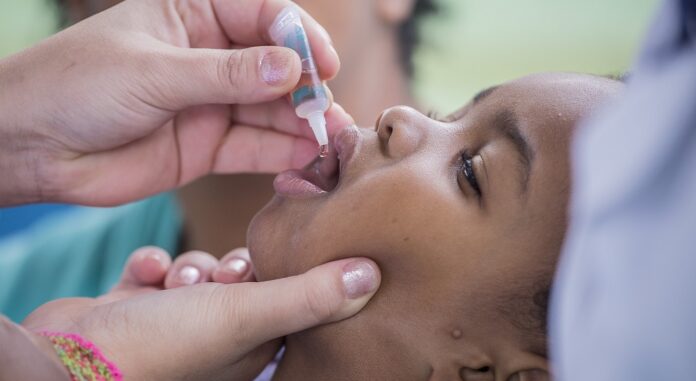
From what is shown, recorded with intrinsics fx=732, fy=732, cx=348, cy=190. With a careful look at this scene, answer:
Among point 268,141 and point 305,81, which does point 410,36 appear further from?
point 305,81

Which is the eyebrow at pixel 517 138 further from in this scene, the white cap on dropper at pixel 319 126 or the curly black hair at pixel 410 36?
the curly black hair at pixel 410 36

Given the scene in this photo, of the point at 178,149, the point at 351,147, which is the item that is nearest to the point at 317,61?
the point at 351,147

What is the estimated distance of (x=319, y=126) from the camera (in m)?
1.20

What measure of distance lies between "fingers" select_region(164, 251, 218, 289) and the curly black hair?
1.10 meters

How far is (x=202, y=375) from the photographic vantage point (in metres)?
1.10

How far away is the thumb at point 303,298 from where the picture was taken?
3.30ft

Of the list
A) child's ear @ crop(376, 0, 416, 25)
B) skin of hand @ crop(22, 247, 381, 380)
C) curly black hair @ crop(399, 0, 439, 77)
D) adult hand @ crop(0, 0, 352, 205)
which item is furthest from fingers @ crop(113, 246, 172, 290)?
curly black hair @ crop(399, 0, 439, 77)

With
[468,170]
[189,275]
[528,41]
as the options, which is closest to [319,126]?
[468,170]

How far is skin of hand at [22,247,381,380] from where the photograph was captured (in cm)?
101

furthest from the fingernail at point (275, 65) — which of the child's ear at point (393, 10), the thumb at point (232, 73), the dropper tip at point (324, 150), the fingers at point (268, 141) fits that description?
the child's ear at point (393, 10)

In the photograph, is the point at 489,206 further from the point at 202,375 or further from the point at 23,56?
the point at 23,56

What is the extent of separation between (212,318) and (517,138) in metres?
0.50

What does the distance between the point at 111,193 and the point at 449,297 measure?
30.4 inches

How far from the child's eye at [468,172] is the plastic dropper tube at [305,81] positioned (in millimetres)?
232
